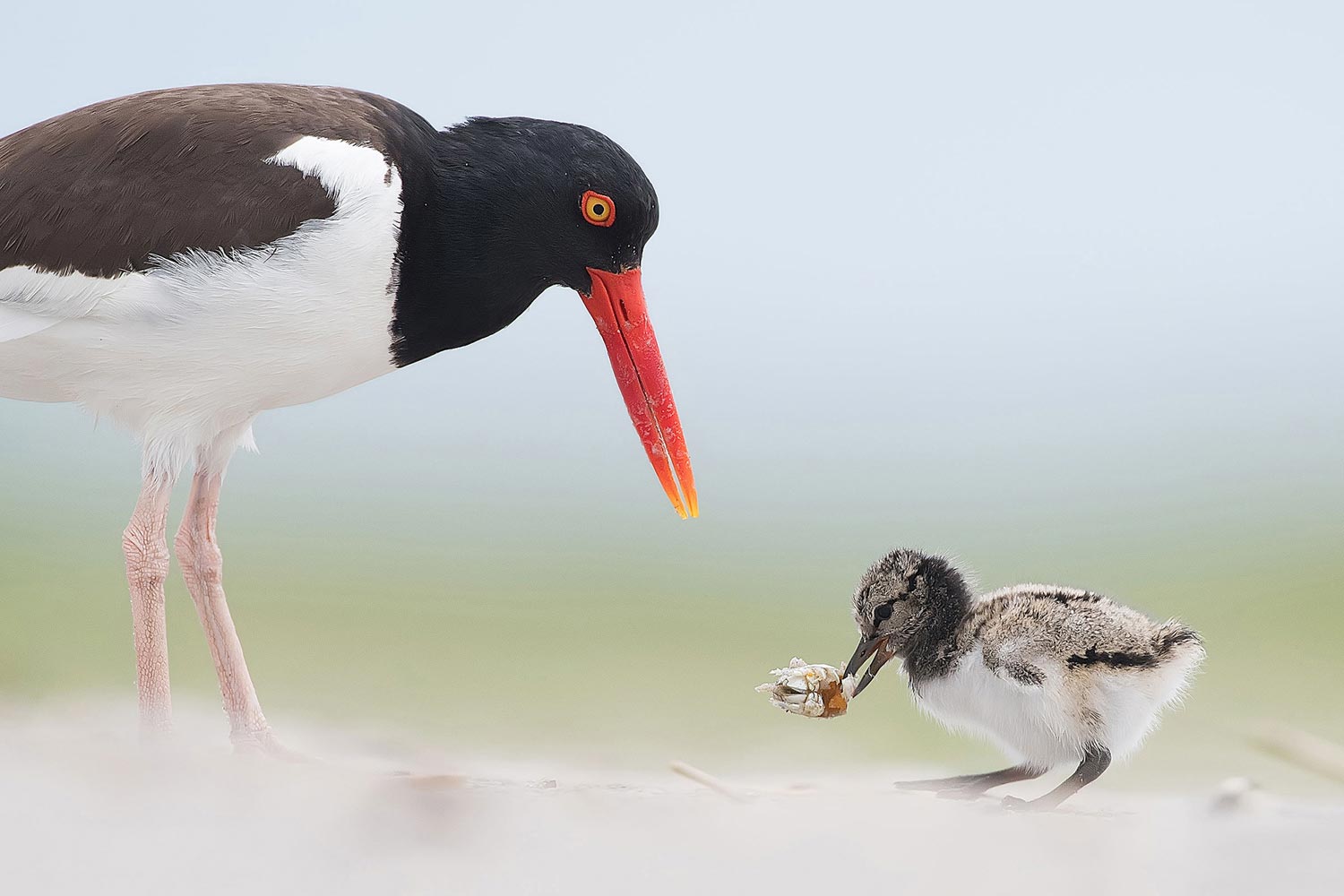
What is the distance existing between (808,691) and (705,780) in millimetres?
211

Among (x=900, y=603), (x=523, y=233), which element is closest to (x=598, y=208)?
(x=523, y=233)

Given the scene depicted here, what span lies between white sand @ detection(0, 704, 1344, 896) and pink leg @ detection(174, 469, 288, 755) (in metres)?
0.33

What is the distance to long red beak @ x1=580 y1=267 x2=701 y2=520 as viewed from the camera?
2131 mm

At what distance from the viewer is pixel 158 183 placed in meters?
1.87

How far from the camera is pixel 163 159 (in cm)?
188

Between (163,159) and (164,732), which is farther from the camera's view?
(164,732)

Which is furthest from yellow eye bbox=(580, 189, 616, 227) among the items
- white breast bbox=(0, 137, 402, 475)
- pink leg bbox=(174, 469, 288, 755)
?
pink leg bbox=(174, 469, 288, 755)

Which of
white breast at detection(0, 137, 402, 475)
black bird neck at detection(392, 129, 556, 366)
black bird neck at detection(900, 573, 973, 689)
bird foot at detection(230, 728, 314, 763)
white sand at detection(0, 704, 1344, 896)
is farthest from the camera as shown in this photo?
bird foot at detection(230, 728, 314, 763)

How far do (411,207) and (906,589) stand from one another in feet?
3.19

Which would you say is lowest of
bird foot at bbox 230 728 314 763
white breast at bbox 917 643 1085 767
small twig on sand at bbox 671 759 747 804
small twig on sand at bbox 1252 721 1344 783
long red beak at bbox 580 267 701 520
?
small twig on sand at bbox 1252 721 1344 783

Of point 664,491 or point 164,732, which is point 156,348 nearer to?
point 164,732

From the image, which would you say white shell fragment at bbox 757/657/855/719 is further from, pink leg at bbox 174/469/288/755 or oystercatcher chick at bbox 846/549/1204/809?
pink leg at bbox 174/469/288/755

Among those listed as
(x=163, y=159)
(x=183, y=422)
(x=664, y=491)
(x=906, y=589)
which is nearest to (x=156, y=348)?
(x=183, y=422)

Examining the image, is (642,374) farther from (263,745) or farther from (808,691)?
(263,745)
